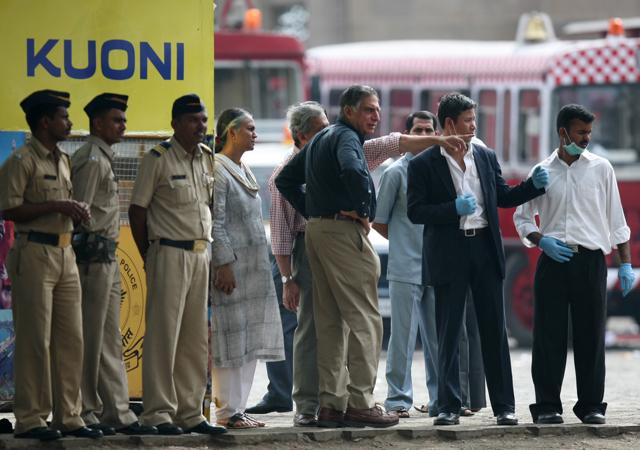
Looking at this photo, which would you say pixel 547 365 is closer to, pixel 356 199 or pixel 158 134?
pixel 356 199

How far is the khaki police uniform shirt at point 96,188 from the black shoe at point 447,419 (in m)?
2.21

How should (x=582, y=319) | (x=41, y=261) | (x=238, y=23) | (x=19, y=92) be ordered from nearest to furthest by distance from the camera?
(x=41, y=261) → (x=19, y=92) → (x=582, y=319) → (x=238, y=23)

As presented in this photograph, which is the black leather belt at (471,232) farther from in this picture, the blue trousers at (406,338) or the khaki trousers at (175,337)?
the khaki trousers at (175,337)

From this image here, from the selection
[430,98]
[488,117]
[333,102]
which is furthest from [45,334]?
[333,102]

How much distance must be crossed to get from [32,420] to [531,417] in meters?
3.31

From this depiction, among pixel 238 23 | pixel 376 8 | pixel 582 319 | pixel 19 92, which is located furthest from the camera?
pixel 376 8

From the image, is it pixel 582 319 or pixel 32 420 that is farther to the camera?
pixel 582 319

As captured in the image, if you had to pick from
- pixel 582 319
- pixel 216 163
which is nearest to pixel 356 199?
pixel 216 163

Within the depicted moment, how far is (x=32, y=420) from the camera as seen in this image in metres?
9.12

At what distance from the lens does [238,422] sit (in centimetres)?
1025

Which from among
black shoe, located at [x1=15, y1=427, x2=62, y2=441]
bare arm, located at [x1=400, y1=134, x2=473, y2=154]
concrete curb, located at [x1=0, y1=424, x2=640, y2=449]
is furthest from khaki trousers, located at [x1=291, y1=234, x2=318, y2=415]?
black shoe, located at [x1=15, y1=427, x2=62, y2=441]

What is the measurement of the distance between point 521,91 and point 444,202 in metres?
11.3

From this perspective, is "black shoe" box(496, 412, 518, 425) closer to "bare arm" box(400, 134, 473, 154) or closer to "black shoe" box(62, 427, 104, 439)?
"bare arm" box(400, 134, 473, 154)

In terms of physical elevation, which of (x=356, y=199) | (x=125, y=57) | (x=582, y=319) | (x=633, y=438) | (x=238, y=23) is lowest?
(x=633, y=438)
